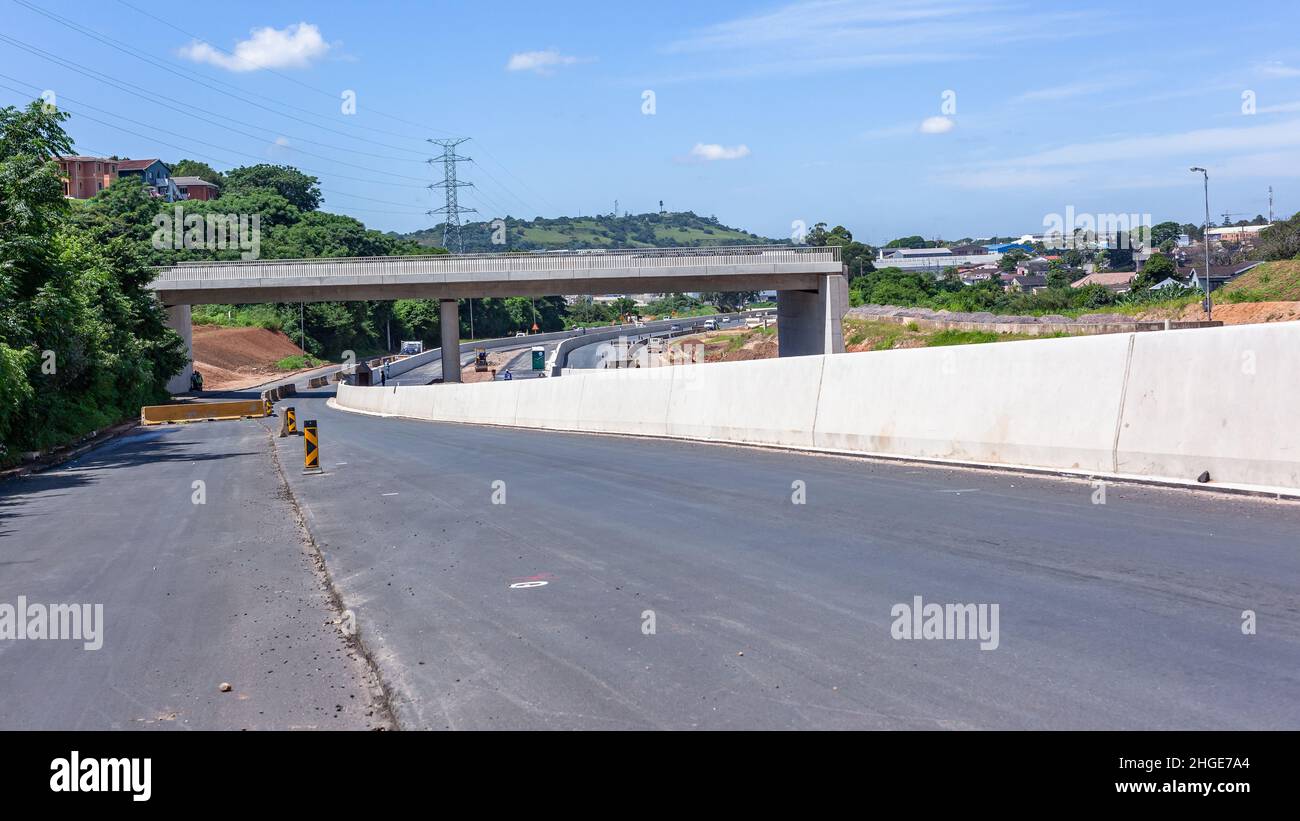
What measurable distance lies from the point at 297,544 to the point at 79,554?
96.2 inches

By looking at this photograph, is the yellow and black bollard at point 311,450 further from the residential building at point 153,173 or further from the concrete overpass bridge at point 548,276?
the residential building at point 153,173

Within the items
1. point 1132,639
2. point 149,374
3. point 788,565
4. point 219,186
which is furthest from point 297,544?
point 219,186

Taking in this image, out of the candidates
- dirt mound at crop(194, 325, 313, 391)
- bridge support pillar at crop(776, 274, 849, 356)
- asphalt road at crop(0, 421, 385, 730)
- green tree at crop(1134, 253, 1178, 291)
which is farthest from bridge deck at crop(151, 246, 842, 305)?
asphalt road at crop(0, 421, 385, 730)

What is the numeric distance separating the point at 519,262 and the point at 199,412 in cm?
2029

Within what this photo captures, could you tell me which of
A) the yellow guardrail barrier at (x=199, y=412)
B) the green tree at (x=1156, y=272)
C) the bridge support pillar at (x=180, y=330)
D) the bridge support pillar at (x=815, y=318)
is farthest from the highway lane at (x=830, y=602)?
the green tree at (x=1156, y=272)

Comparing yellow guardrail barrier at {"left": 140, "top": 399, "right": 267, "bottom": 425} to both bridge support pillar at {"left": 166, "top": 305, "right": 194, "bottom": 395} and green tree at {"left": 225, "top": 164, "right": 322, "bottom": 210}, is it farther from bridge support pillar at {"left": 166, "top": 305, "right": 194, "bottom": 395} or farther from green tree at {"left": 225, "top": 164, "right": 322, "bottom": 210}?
green tree at {"left": 225, "top": 164, "right": 322, "bottom": 210}

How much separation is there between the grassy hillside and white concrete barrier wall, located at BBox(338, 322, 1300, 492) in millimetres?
41597

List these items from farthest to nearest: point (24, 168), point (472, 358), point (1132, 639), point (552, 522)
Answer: point (472, 358) < point (24, 168) < point (552, 522) < point (1132, 639)

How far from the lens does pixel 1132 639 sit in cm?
653

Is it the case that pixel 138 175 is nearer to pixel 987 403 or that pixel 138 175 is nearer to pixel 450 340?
pixel 450 340

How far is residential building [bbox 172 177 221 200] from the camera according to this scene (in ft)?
567
